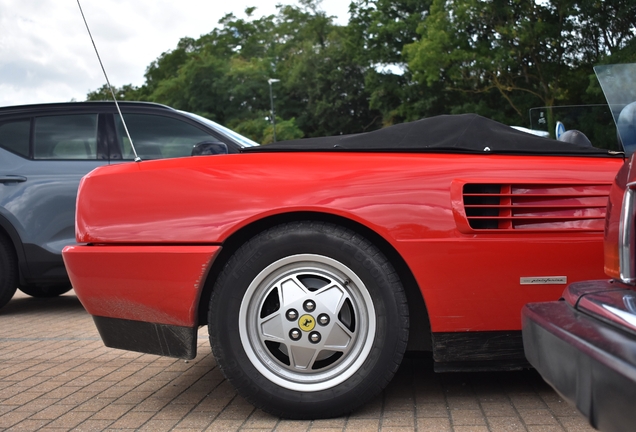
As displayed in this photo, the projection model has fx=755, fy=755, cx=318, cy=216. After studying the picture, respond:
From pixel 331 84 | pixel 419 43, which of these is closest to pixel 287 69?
pixel 331 84

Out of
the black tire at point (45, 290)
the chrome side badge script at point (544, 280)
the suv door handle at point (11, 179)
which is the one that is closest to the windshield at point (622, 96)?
the chrome side badge script at point (544, 280)

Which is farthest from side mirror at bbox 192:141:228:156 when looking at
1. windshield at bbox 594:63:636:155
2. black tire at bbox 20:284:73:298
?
black tire at bbox 20:284:73:298

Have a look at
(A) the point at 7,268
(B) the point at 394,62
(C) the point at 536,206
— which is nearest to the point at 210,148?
(C) the point at 536,206

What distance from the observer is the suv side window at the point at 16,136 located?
6.80 m

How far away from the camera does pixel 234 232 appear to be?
2994 mm

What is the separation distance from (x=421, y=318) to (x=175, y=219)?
1075mm

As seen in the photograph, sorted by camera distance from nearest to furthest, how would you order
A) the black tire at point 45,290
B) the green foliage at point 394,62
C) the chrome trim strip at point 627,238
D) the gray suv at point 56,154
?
the chrome trim strip at point 627,238 < the gray suv at point 56,154 < the black tire at point 45,290 < the green foliage at point 394,62

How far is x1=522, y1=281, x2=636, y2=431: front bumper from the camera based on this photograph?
1.68 m

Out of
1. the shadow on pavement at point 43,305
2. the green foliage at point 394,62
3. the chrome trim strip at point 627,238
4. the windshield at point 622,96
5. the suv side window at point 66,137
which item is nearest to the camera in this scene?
the chrome trim strip at point 627,238

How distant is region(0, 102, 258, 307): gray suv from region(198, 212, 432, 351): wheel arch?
3.32 m

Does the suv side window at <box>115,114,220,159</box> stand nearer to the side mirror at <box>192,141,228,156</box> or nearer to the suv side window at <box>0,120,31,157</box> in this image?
the suv side window at <box>0,120,31,157</box>

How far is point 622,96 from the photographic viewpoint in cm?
281

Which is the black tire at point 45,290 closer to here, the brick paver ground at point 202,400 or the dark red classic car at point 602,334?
the brick paver ground at point 202,400

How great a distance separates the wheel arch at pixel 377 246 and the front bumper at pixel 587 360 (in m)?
0.76
